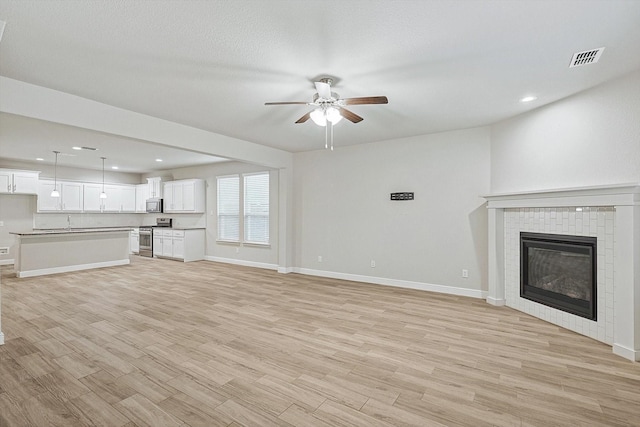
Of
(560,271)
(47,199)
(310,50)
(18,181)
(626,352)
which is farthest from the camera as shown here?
(47,199)

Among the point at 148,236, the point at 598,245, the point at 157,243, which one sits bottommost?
the point at 157,243

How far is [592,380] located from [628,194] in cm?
178

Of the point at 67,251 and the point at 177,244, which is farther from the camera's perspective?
the point at 177,244

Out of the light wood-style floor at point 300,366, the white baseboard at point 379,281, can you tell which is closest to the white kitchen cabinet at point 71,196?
the light wood-style floor at point 300,366

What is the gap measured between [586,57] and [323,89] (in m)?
2.33

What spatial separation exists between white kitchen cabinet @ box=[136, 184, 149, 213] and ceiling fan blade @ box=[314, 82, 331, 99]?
29.7ft

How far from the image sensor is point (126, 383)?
7.70 feet

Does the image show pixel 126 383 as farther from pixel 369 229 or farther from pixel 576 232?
pixel 576 232

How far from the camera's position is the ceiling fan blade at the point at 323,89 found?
282 centimetres

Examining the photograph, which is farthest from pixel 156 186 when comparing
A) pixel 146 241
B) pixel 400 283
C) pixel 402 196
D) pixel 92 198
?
pixel 400 283

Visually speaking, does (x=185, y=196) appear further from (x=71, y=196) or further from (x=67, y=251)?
(x=71, y=196)

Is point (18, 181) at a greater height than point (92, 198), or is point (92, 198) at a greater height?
point (18, 181)

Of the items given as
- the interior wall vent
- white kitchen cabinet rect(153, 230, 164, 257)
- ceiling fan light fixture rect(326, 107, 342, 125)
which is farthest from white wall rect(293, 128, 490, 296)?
white kitchen cabinet rect(153, 230, 164, 257)

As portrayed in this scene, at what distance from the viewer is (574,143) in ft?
11.6
